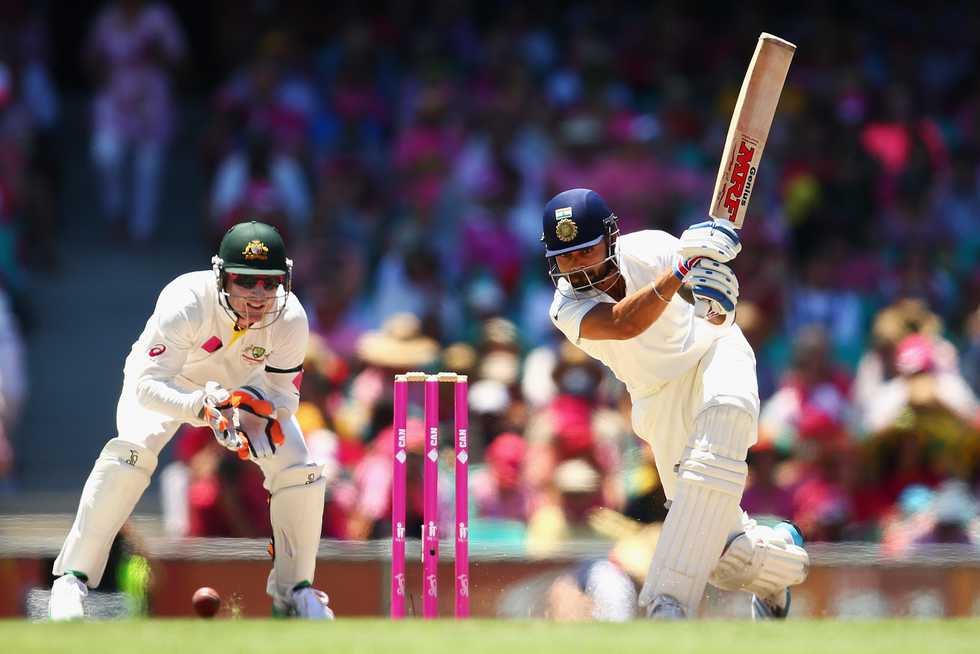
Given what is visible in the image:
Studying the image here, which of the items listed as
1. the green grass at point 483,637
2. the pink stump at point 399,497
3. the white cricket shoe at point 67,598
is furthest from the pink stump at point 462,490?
the white cricket shoe at point 67,598

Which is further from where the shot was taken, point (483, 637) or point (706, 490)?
point (706, 490)

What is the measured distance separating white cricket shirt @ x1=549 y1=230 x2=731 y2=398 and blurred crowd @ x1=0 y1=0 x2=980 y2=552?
1238 millimetres

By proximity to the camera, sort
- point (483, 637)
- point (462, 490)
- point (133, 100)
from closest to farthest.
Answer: point (483, 637), point (462, 490), point (133, 100)

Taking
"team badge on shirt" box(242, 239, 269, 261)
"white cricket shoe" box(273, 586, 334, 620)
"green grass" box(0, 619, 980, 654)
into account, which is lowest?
"white cricket shoe" box(273, 586, 334, 620)

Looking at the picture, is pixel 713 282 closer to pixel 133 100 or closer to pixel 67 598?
pixel 67 598

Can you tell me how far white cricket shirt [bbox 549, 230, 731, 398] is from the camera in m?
5.10

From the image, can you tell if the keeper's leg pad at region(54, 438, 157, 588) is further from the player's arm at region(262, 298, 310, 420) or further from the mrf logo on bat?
the mrf logo on bat

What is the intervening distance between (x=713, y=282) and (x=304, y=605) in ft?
5.48

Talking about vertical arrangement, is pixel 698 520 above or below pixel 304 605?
above

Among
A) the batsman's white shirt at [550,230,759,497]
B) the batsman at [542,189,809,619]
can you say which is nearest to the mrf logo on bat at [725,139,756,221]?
the batsman at [542,189,809,619]

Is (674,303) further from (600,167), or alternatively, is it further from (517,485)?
(600,167)

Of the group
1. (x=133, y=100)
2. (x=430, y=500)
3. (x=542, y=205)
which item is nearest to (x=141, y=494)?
(x=430, y=500)

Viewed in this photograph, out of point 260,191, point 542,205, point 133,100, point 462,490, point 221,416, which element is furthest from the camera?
point 133,100

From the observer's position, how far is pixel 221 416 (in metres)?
4.91
